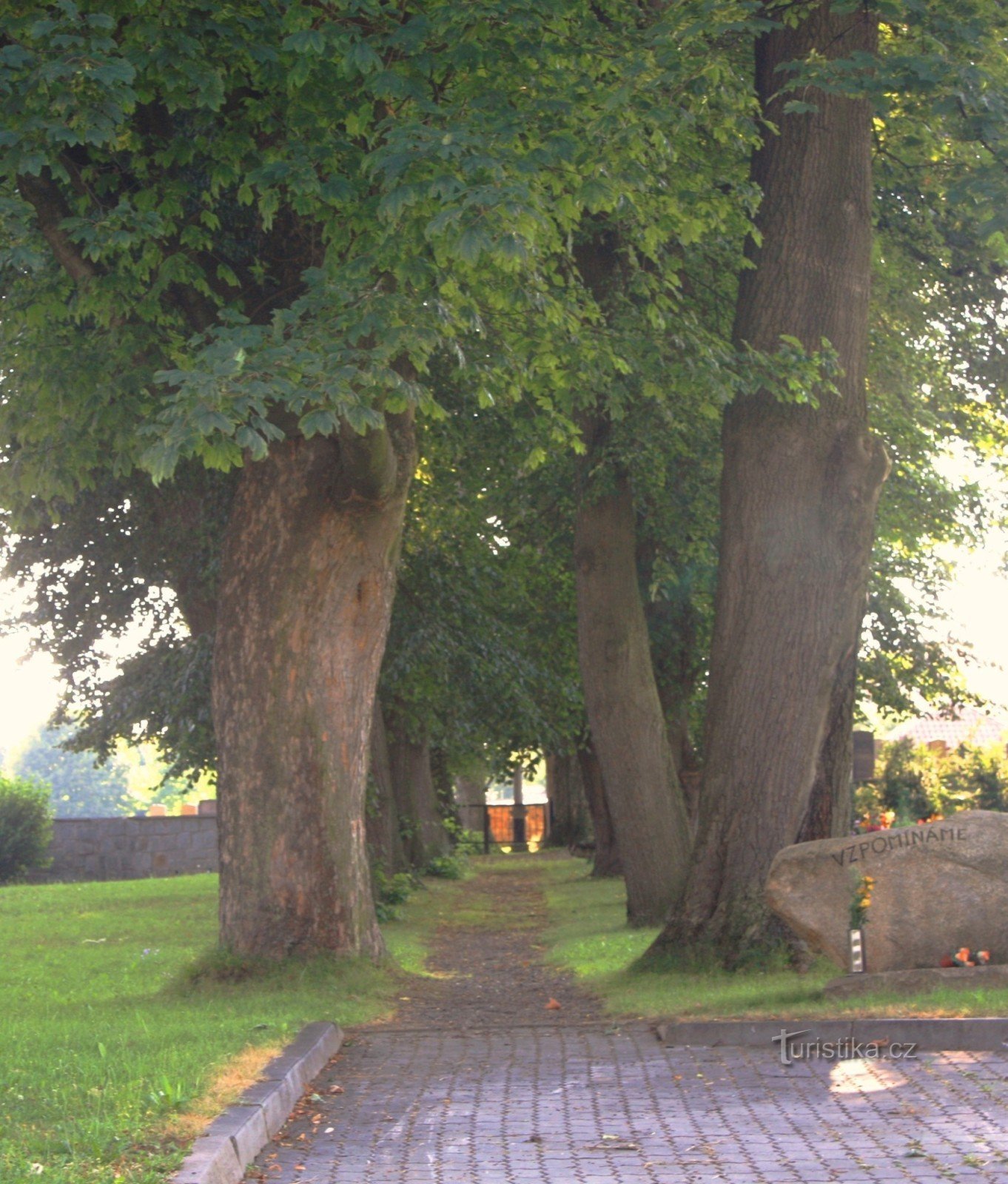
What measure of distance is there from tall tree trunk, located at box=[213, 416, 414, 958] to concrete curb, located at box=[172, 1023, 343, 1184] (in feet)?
7.90

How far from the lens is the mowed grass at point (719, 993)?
931cm

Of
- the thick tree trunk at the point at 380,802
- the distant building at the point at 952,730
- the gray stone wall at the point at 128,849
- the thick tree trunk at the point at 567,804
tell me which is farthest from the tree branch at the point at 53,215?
the distant building at the point at 952,730

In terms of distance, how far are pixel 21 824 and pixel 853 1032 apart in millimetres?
28779

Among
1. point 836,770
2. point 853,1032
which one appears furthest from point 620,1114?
point 836,770

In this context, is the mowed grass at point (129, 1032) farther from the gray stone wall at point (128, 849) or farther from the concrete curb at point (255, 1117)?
the gray stone wall at point (128, 849)

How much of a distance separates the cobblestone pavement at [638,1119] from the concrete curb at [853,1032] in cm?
16

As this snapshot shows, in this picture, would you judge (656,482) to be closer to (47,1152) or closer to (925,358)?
(925,358)

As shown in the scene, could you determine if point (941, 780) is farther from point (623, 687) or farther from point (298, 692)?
point (298, 692)

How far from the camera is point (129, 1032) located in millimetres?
9375

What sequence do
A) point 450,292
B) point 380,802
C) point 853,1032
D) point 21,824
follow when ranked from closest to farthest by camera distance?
point 853,1032
point 450,292
point 380,802
point 21,824

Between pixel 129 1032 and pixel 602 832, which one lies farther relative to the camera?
pixel 602 832

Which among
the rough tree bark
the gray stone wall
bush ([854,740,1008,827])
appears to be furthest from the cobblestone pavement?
the gray stone wall

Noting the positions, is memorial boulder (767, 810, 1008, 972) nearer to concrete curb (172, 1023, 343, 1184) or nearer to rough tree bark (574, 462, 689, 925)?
concrete curb (172, 1023, 343, 1184)

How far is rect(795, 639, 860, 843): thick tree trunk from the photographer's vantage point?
12.3 m
